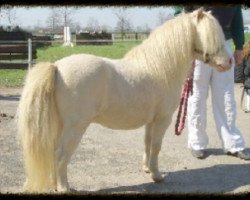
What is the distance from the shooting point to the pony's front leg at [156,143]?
138 inches

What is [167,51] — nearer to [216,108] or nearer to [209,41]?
[209,41]

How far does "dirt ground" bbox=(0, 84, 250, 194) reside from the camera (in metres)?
3.49

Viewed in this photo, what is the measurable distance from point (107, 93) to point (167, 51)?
65 cm

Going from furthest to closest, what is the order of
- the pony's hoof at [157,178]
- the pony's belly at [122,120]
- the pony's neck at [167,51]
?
the pony's hoof at [157,178]
the pony's neck at [167,51]
the pony's belly at [122,120]

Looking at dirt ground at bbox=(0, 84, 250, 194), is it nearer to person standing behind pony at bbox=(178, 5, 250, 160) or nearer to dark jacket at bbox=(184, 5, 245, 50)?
person standing behind pony at bbox=(178, 5, 250, 160)

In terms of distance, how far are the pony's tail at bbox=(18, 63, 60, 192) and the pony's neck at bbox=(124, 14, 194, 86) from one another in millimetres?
759

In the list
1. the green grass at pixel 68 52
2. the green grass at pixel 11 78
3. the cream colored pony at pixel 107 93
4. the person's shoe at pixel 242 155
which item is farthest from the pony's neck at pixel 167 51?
the green grass at pixel 68 52

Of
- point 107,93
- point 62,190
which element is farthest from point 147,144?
point 62,190

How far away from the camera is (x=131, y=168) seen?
401 cm

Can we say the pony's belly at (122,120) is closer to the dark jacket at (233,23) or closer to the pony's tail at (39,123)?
the pony's tail at (39,123)

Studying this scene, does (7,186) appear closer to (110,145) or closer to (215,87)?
(110,145)

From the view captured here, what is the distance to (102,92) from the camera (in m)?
3.07

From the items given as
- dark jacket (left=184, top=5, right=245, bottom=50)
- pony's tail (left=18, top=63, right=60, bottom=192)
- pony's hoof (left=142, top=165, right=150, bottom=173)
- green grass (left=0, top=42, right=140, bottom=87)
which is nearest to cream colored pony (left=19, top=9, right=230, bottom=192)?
pony's tail (left=18, top=63, right=60, bottom=192)

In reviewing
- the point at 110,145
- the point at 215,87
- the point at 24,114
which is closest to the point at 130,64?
the point at 24,114
